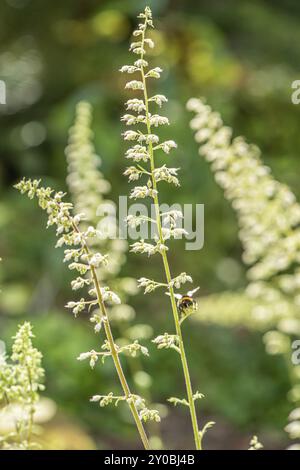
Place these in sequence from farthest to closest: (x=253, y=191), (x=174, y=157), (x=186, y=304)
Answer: (x=174, y=157)
(x=253, y=191)
(x=186, y=304)

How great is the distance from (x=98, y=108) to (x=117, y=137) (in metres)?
0.43

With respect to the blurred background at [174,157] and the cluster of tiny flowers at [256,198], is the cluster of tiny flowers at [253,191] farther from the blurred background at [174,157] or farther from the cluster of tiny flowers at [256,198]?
the blurred background at [174,157]

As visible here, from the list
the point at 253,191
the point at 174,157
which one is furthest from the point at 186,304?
the point at 174,157

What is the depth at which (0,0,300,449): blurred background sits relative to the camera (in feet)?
15.8

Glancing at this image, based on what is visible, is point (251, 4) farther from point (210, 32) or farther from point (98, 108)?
point (98, 108)

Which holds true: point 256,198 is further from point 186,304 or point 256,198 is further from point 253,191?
point 186,304

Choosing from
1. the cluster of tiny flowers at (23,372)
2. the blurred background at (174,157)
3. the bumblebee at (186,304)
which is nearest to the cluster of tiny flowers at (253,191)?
the bumblebee at (186,304)

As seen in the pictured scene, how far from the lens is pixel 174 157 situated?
19.0 feet

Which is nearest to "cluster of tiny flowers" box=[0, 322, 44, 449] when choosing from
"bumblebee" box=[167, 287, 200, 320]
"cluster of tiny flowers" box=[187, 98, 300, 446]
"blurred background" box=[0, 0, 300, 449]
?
"bumblebee" box=[167, 287, 200, 320]

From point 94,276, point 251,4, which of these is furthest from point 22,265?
point 94,276

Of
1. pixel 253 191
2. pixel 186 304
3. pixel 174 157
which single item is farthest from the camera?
pixel 174 157

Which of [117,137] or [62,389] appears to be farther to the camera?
[117,137]

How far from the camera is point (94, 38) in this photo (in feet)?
22.1

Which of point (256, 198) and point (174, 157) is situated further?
point (174, 157)
